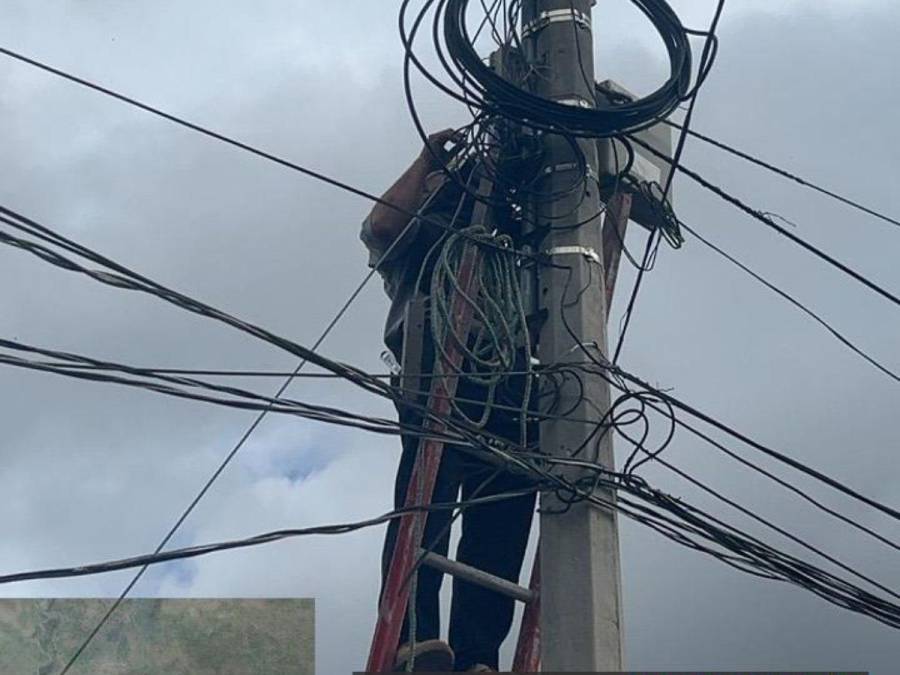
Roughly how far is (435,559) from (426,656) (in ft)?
1.23

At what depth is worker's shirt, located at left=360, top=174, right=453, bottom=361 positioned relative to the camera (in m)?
7.32

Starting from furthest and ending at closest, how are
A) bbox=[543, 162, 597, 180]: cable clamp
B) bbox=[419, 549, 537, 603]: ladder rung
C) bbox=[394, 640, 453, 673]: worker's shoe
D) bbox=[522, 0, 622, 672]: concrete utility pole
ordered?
bbox=[543, 162, 597, 180]: cable clamp
bbox=[419, 549, 537, 603]: ladder rung
bbox=[394, 640, 453, 673]: worker's shoe
bbox=[522, 0, 622, 672]: concrete utility pole

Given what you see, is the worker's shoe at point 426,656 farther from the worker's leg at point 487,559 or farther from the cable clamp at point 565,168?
the cable clamp at point 565,168

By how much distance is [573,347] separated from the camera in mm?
6695

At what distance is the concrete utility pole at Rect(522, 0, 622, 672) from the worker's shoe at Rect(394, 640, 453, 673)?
397 mm

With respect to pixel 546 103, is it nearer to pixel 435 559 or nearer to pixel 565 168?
pixel 565 168

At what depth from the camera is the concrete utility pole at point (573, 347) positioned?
6.19 metres

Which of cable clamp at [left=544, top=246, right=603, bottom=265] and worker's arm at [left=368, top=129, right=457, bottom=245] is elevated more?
worker's arm at [left=368, top=129, right=457, bottom=245]

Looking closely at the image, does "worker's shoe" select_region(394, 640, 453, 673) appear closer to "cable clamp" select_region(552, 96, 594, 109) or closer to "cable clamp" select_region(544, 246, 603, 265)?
"cable clamp" select_region(544, 246, 603, 265)

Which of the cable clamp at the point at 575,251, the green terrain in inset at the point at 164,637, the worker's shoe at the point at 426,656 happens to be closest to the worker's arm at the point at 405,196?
the cable clamp at the point at 575,251

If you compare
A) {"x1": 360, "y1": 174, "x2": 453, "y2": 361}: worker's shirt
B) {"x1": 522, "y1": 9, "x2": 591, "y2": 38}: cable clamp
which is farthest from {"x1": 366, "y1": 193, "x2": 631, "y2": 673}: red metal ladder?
{"x1": 522, "y1": 9, "x2": 591, "y2": 38}: cable clamp

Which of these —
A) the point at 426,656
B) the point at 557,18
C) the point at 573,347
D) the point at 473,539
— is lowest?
the point at 426,656

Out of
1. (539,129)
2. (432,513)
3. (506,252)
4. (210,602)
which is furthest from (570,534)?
(210,602)

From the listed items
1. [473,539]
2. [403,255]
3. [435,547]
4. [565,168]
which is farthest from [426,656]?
[565,168]
